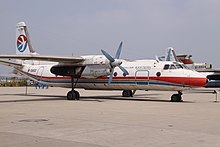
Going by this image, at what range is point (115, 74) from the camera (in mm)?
26078

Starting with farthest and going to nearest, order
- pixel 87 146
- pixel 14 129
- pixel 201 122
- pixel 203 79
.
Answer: pixel 203 79, pixel 201 122, pixel 14 129, pixel 87 146

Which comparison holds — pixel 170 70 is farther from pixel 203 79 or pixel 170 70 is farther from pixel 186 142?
pixel 186 142

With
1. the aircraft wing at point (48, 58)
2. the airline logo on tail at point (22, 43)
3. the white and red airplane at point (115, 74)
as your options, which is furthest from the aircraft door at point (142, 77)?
the airline logo on tail at point (22, 43)

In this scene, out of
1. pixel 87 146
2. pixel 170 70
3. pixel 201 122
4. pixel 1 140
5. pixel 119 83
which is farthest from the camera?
pixel 119 83

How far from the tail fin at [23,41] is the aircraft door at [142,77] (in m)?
11.9

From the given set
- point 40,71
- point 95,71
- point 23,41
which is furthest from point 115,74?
point 23,41

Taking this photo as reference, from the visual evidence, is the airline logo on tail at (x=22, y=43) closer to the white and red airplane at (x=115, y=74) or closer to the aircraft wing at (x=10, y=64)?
the aircraft wing at (x=10, y=64)

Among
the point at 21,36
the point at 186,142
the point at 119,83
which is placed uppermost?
the point at 21,36

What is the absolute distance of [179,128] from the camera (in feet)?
35.4

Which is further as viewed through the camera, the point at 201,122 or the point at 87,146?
the point at 201,122

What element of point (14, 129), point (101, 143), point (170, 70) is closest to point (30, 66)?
point (170, 70)

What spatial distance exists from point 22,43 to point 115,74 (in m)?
11.0

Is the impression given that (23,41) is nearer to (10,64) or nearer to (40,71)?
(10,64)

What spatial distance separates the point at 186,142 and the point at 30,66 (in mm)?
25165
